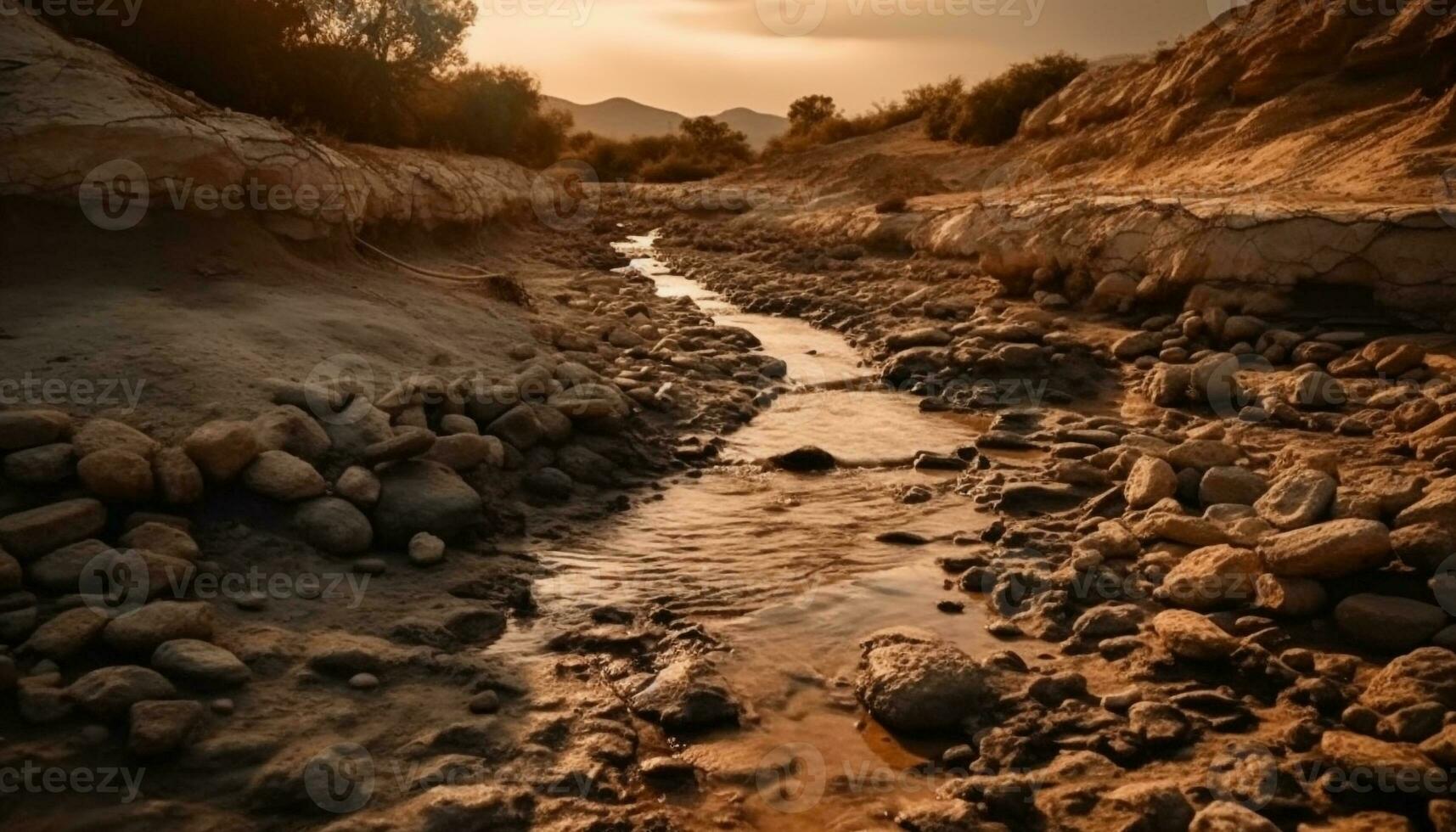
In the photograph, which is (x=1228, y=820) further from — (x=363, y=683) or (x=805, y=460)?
(x=805, y=460)

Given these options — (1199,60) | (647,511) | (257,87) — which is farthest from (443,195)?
(1199,60)

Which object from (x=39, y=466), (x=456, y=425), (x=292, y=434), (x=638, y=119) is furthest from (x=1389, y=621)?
(x=638, y=119)

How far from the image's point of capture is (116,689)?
3.25m

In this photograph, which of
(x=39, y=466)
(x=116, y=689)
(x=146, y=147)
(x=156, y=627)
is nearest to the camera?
(x=116, y=689)

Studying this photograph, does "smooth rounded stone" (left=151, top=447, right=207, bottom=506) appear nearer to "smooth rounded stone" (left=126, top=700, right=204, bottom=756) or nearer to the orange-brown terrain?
the orange-brown terrain

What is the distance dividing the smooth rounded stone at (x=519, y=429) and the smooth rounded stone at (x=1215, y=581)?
140 inches

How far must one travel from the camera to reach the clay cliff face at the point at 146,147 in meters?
6.20

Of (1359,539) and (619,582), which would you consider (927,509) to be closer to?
(619,582)

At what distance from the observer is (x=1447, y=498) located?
13.7 ft

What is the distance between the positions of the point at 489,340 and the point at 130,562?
13.7 ft

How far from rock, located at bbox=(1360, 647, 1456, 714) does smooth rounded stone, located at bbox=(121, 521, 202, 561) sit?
4353mm

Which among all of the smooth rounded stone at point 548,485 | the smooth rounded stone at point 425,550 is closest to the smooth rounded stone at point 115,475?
the smooth rounded stone at point 425,550

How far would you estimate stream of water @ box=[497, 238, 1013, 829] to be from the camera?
3396 mm

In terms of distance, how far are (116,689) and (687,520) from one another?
3.11 metres
